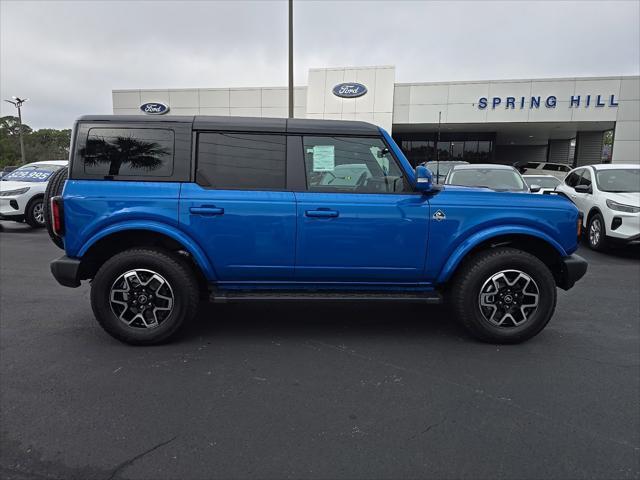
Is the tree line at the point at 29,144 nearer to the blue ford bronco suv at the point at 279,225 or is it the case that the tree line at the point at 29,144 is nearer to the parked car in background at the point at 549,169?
the parked car in background at the point at 549,169

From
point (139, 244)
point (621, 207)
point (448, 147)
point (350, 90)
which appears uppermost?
point (350, 90)

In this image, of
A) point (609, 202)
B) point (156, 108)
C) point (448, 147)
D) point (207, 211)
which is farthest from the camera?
point (448, 147)

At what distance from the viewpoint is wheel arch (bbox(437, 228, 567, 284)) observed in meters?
3.69

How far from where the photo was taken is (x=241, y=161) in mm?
3727

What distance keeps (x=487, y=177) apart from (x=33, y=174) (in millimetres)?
10949

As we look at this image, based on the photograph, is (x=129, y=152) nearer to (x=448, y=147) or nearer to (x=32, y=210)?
(x=32, y=210)

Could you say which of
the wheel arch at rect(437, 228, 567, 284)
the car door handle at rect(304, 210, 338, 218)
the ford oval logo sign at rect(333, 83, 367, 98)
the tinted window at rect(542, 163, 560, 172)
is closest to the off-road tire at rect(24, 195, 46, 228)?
the car door handle at rect(304, 210, 338, 218)

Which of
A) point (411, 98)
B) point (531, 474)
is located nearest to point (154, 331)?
point (531, 474)

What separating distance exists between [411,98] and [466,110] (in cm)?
317

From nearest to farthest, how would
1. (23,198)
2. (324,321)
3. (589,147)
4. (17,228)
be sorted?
(324,321), (23,198), (17,228), (589,147)

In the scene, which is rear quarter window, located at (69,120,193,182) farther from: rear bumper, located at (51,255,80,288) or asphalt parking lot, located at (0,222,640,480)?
asphalt parking lot, located at (0,222,640,480)

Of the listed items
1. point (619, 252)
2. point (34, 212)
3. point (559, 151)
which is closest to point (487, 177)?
point (619, 252)

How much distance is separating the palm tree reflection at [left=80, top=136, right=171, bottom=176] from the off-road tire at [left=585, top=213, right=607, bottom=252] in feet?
25.3

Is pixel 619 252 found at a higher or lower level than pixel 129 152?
lower
